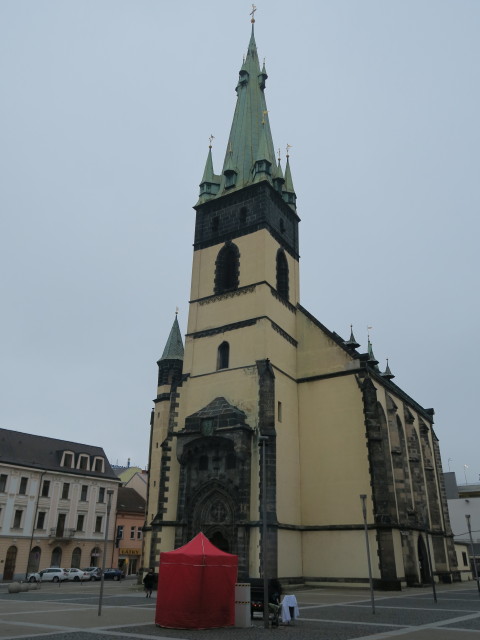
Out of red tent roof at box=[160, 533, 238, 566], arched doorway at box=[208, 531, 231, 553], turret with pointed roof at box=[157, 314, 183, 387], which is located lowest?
red tent roof at box=[160, 533, 238, 566]

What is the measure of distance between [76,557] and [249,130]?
40.8m

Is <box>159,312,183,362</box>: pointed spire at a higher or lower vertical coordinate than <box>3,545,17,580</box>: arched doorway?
higher

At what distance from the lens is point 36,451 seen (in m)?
50.0

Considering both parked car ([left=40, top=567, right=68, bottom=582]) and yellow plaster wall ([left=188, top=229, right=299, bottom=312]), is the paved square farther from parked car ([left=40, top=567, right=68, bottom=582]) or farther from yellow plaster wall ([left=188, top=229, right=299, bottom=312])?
parked car ([left=40, top=567, right=68, bottom=582])

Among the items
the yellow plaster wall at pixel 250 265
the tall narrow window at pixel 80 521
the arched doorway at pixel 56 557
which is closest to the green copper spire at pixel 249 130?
the yellow plaster wall at pixel 250 265

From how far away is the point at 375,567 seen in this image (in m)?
26.2

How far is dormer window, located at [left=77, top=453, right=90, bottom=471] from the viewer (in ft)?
174

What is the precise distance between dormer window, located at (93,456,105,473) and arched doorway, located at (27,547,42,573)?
9.78 metres

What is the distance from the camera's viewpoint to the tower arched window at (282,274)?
34469 millimetres

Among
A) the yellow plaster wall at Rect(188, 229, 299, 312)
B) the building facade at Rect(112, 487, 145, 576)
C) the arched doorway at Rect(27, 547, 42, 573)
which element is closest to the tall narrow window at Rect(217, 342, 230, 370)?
the yellow plaster wall at Rect(188, 229, 299, 312)

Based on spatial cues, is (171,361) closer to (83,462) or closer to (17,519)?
(17,519)

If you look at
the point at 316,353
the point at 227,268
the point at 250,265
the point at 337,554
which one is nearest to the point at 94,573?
the point at 337,554

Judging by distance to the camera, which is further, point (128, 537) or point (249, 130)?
point (128, 537)

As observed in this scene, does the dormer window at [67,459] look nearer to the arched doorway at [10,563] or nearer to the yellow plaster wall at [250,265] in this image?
the arched doorway at [10,563]
